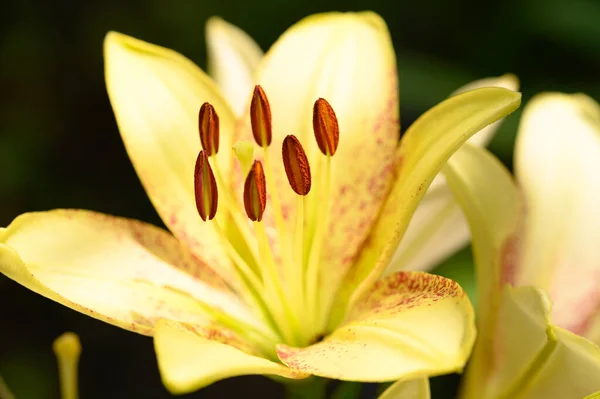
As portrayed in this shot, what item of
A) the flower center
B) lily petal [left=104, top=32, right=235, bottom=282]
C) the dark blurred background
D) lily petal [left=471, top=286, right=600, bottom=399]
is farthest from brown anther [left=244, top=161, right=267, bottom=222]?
the dark blurred background

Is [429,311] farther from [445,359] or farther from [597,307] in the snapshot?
[597,307]

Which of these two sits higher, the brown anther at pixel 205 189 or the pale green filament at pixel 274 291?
the brown anther at pixel 205 189

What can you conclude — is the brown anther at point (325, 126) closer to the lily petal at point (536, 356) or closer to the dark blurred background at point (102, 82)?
the lily petal at point (536, 356)

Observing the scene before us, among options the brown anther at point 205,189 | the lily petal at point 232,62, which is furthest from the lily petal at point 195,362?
the lily petal at point 232,62

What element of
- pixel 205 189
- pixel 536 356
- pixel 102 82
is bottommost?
pixel 102 82

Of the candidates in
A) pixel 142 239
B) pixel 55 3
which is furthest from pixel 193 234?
pixel 55 3

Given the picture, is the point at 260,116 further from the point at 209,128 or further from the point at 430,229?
the point at 430,229

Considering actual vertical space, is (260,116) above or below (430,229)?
above

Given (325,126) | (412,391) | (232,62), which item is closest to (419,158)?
(325,126)
